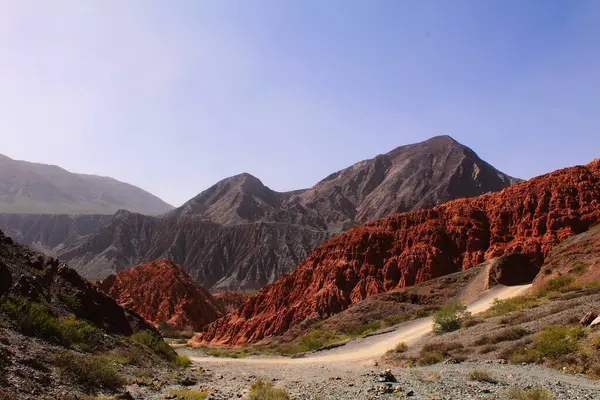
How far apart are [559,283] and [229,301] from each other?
7189 centimetres

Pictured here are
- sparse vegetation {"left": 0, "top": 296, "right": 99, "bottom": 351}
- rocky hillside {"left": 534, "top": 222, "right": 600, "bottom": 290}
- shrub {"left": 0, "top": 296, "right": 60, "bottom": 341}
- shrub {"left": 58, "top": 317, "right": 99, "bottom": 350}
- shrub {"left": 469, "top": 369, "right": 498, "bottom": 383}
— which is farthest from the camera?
rocky hillside {"left": 534, "top": 222, "right": 600, "bottom": 290}

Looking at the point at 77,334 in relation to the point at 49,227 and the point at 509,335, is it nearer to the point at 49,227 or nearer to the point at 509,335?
the point at 509,335

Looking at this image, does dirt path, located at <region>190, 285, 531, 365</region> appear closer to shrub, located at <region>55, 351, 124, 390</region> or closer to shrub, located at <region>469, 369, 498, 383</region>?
shrub, located at <region>469, 369, 498, 383</region>

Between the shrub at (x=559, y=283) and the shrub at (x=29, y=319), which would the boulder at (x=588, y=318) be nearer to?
the shrub at (x=559, y=283)

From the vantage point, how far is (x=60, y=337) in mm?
14344

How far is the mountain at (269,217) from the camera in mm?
123188

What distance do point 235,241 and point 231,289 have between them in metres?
20.5

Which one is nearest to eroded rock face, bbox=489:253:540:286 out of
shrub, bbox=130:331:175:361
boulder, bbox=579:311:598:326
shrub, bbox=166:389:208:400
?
boulder, bbox=579:311:598:326

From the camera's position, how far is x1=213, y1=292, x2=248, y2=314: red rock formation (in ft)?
289

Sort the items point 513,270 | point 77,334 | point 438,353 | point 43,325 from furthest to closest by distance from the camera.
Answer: point 513,270, point 438,353, point 77,334, point 43,325

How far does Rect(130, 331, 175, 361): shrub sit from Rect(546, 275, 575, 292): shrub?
899 inches

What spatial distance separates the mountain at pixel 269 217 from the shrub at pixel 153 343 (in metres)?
91.3

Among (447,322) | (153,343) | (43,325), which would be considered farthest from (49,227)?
(43,325)

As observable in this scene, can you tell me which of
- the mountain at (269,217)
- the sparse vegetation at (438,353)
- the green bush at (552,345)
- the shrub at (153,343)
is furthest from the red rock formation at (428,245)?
the mountain at (269,217)
